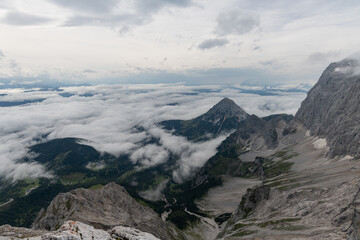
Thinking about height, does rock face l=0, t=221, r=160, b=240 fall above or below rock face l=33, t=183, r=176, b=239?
above

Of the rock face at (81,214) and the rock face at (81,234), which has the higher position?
the rock face at (81,234)

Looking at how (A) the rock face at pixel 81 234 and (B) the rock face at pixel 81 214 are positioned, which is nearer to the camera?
(A) the rock face at pixel 81 234

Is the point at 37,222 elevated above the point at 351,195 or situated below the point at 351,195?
below

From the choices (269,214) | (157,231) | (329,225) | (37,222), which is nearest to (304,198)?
(269,214)

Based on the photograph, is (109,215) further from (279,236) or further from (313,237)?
(313,237)

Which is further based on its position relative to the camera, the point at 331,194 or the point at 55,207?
the point at 55,207

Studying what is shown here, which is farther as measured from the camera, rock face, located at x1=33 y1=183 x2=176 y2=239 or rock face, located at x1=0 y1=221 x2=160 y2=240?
rock face, located at x1=33 y1=183 x2=176 y2=239

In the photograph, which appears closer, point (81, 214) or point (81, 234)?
point (81, 234)

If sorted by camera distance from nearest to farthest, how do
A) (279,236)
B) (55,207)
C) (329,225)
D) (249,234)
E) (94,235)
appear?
(94,235) → (329,225) → (279,236) → (249,234) → (55,207)

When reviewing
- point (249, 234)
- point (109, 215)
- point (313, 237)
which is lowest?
point (109, 215)

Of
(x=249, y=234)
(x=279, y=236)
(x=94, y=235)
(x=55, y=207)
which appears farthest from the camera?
(x=55, y=207)

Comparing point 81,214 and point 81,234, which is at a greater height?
point 81,234
